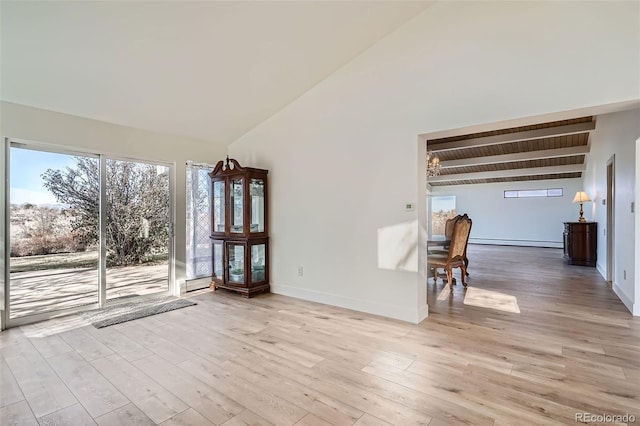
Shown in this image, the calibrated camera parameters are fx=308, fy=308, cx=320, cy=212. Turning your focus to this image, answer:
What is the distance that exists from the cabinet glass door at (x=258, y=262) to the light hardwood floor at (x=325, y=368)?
2.60ft

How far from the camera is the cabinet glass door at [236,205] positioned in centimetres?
455

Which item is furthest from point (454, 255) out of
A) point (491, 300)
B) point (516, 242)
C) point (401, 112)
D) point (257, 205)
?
point (516, 242)

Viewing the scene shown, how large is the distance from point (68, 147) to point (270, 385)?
3.62m

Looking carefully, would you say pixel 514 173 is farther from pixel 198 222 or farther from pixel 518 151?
pixel 198 222

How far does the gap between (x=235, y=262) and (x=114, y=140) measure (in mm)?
2280

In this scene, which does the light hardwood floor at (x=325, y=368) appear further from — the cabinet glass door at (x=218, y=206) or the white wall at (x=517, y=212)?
the white wall at (x=517, y=212)

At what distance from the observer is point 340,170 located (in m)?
3.95

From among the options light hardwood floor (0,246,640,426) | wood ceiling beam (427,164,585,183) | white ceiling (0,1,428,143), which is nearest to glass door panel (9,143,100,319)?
light hardwood floor (0,246,640,426)

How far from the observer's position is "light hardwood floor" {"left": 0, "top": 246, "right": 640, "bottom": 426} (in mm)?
1828

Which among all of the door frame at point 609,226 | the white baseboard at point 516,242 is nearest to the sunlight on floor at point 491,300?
the door frame at point 609,226

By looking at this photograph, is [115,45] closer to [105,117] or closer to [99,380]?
[105,117]

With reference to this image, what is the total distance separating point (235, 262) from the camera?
4.65 m

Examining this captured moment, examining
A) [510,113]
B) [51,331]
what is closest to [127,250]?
[51,331]

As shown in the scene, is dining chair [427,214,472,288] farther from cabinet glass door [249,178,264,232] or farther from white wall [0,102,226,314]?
white wall [0,102,226,314]
